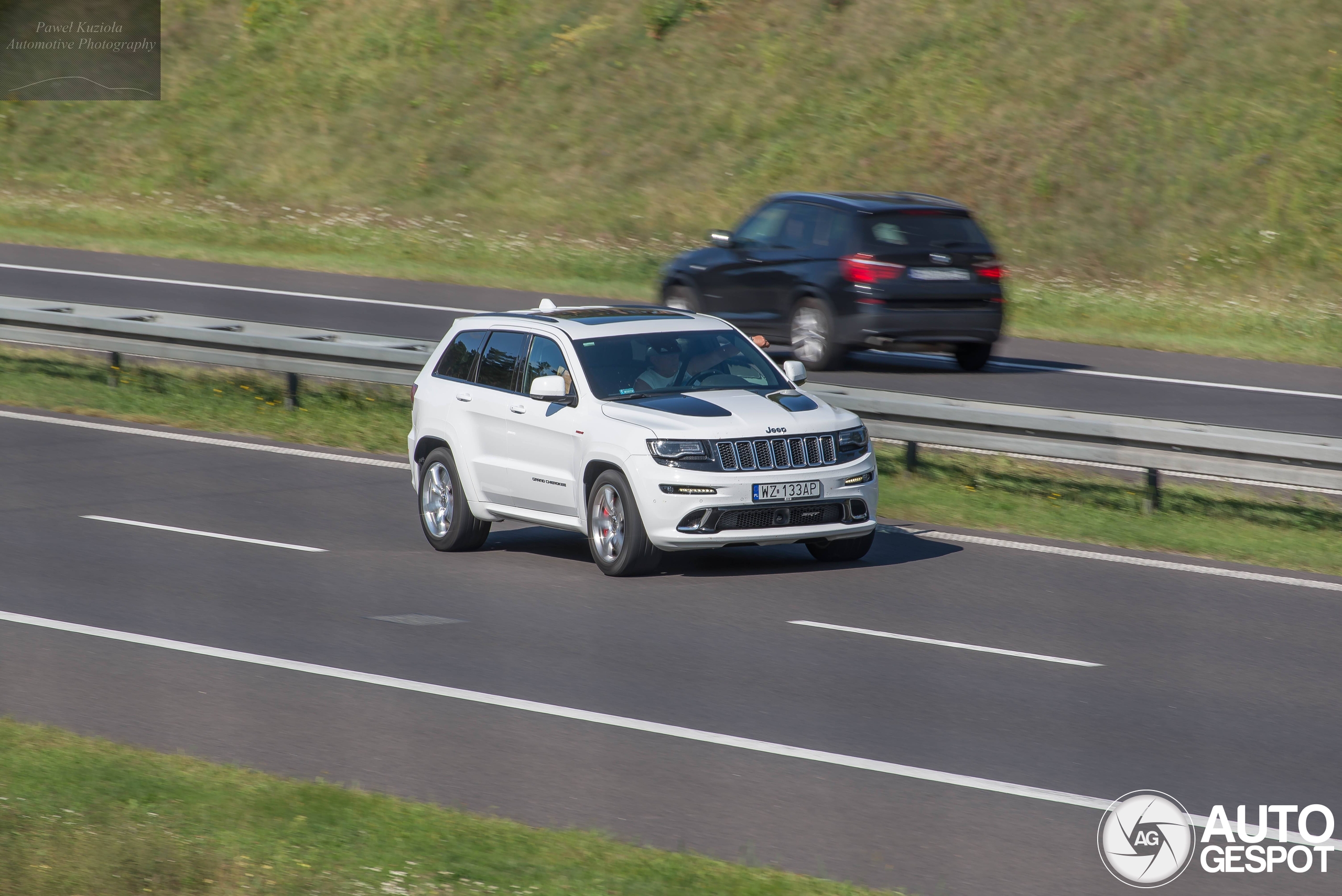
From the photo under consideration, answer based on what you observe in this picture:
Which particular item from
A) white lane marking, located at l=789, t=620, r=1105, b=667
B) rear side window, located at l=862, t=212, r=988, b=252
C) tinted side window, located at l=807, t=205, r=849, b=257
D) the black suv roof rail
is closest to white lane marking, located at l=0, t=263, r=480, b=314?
tinted side window, located at l=807, t=205, r=849, b=257

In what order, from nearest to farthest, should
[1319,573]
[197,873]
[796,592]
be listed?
1. [197,873]
2. [796,592]
3. [1319,573]

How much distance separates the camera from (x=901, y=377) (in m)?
21.0

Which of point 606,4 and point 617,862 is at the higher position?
point 606,4

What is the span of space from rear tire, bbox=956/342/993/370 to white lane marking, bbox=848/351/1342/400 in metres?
0.54

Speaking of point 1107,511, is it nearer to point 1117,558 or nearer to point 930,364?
point 1117,558

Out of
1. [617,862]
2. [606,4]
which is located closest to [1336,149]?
[606,4]

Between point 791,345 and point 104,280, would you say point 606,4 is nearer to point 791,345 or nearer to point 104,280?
point 104,280

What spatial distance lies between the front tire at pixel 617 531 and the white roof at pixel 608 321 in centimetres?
134

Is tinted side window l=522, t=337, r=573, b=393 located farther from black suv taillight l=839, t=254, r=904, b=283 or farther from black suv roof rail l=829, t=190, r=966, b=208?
black suv roof rail l=829, t=190, r=966, b=208

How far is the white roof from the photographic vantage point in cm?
1301

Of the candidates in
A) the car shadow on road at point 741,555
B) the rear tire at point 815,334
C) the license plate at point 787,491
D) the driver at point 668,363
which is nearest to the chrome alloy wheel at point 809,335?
the rear tire at point 815,334

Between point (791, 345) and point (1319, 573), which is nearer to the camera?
point (1319, 573)

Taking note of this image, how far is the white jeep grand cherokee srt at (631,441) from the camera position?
11766 mm

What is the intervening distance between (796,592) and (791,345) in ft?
33.2
